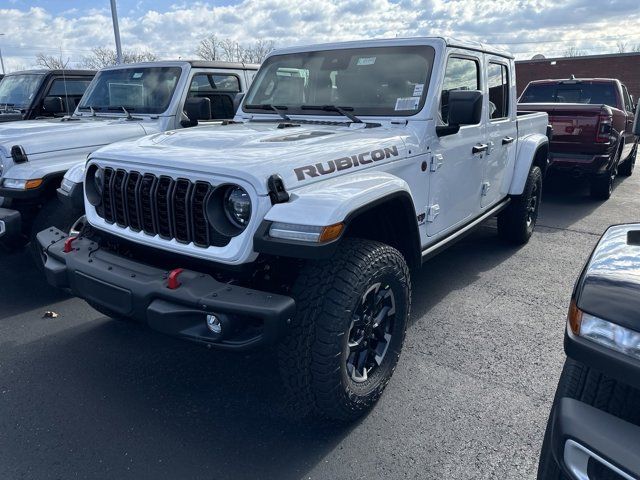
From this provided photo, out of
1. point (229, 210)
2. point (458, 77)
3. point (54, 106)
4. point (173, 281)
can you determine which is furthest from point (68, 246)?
point (54, 106)

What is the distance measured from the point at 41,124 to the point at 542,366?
5000mm

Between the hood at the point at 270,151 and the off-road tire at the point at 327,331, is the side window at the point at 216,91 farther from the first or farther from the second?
the off-road tire at the point at 327,331

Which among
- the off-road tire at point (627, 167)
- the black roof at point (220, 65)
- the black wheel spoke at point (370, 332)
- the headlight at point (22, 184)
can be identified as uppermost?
the black roof at point (220, 65)

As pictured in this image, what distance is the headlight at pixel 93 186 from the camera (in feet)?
9.86

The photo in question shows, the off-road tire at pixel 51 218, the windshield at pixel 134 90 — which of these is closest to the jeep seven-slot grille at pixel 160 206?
the off-road tire at pixel 51 218

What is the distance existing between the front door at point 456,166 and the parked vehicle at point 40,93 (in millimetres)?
5093

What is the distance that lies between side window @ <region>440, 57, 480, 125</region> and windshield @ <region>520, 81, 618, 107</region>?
606cm

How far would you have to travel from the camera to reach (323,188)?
251 cm

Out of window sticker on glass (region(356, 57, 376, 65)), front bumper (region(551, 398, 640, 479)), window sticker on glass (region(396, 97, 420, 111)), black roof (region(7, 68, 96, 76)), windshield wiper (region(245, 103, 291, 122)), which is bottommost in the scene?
front bumper (region(551, 398, 640, 479))

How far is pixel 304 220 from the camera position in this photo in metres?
2.20

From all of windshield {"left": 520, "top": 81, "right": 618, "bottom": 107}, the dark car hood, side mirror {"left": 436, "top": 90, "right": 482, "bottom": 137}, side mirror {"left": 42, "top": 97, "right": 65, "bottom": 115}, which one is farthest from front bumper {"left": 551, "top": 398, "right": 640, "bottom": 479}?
windshield {"left": 520, "top": 81, "right": 618, "bottom": 107}

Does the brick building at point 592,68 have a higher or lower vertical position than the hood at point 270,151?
lower

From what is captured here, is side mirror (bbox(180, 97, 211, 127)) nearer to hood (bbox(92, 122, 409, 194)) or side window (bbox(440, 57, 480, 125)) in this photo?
hood (bbox(92, 122, 409, 194))

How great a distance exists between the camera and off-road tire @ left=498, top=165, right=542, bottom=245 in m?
5.29
